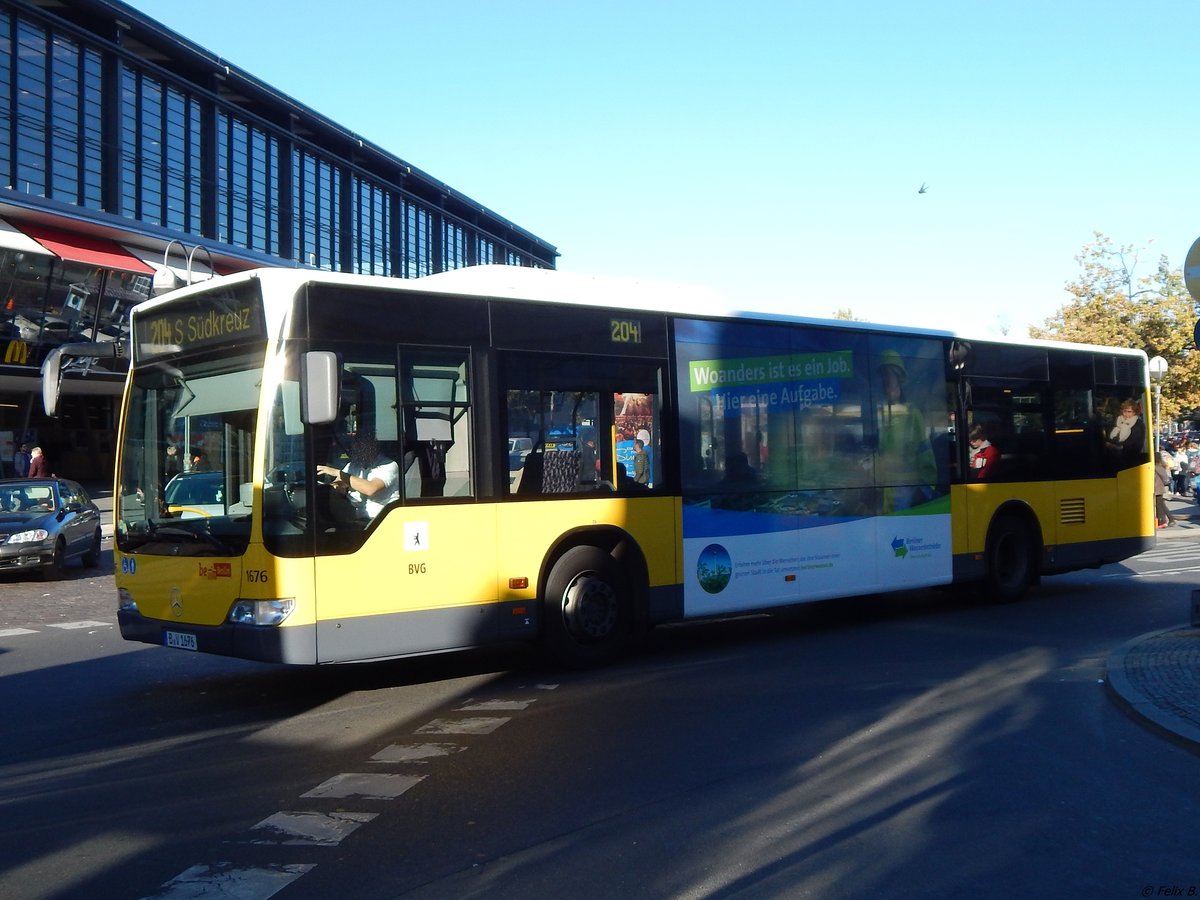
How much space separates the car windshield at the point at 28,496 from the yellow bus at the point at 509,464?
9527 millimetres

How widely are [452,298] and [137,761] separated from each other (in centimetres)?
398

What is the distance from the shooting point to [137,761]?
Answer: 7.02 metres

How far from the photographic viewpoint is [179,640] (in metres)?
8.49

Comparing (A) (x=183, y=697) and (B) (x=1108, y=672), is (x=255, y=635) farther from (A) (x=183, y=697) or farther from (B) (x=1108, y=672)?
(B) (x=1108, y=672)

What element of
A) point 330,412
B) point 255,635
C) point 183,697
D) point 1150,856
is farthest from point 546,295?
point 1150,856

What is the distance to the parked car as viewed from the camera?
696 inches

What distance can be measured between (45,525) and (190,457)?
1103 centimetres

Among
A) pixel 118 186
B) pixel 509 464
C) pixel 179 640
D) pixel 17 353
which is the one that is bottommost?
pixel 179 640

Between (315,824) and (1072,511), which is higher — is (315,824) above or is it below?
below

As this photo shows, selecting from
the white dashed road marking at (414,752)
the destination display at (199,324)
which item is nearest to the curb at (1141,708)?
the white dashed road marking at (414,752)

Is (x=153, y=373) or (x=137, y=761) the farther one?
(x=153, y=373)

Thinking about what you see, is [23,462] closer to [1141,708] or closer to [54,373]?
[54,373]

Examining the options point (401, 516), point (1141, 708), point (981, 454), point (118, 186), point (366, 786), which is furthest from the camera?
point (118, 186)

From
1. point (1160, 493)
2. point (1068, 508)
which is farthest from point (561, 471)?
point (1160, 493)
